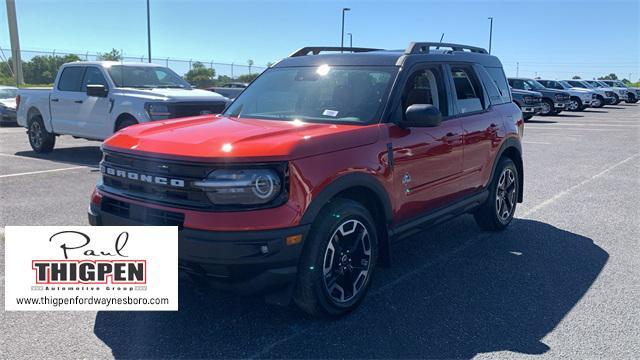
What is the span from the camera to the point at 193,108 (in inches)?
386

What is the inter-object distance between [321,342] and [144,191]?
4.97 ft

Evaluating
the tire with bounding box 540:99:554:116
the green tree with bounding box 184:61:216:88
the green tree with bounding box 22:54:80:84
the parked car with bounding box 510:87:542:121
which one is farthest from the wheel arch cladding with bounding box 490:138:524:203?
the green tree with bounding box 184:61:216:88

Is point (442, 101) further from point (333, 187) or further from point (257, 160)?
point (257, 160)

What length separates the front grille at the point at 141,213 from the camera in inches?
136

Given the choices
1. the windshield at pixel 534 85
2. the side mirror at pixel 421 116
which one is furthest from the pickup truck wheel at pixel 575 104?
the side mirror at pixel 421 116

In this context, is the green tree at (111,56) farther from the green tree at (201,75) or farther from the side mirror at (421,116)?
the side mirror at (421,116)

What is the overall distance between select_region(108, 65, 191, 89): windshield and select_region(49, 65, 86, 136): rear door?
87cm

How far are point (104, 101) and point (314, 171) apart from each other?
7.89m

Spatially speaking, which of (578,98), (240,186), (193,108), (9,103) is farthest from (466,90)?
(578,98)

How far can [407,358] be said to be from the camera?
3367 millimetres

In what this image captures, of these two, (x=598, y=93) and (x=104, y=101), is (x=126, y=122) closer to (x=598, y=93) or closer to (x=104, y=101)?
(x=104, y=101)

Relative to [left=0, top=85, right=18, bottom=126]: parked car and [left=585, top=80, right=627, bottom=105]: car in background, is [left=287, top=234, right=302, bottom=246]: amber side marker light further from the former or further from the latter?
[left=585, top=80, right=627, bottom=105]: car in background

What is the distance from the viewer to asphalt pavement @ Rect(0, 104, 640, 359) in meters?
3.46

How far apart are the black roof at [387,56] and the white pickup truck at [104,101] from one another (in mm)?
4491
